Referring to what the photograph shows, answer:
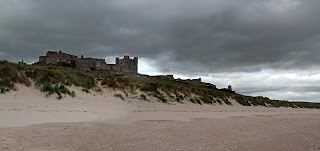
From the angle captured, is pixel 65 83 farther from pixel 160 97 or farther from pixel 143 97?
pixel 160 97

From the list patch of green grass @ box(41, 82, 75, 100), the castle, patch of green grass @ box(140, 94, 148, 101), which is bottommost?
patch of green grass @ box(140, 94, 148, 101)

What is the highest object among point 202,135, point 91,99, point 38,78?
point 38,78

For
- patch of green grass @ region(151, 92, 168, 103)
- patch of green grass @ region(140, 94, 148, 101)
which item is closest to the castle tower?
patch of green grass @ region(151, 92, 168, 103)

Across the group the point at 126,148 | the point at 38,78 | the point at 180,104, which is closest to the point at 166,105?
the point at 180,104

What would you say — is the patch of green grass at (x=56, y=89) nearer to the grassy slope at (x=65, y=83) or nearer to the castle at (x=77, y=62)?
the grassy slope at (x=65, y=83)

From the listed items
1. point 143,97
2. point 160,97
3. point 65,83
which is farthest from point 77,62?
point 65,83

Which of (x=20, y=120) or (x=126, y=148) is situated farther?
(x=20, y=120)

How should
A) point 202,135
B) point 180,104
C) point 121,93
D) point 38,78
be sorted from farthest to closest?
point 180,104 < point 121,93 < point 38,78 < point 202,135

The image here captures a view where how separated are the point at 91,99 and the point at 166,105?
5843mm

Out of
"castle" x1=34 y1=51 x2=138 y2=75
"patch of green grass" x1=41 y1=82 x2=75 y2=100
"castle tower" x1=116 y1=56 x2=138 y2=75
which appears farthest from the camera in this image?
"castle tower" x1=116 y1=56 x2=138 y2=75

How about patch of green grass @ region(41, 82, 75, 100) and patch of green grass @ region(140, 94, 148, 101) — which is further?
patch of green grass @ region(140, 94, 148, 101)

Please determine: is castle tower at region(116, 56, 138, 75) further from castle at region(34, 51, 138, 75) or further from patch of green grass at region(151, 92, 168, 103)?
patch of green grass at region(151, 92, 168, 103)

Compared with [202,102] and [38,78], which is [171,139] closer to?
[38,78]

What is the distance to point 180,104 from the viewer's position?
1853cm
